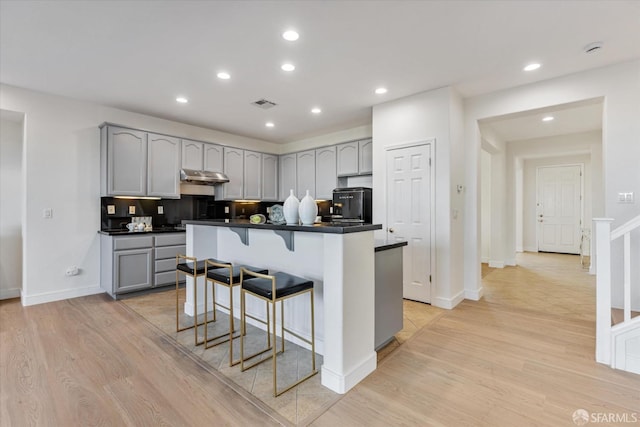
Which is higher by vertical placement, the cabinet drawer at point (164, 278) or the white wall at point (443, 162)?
the white wall at point (443, 162)

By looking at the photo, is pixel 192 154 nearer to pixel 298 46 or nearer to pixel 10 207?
pixel 10 207

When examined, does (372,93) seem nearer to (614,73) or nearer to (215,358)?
(614,73)

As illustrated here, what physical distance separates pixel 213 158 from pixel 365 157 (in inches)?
106

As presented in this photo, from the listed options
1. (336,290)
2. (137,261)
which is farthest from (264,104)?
(336,290)

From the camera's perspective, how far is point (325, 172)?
18.4 feet

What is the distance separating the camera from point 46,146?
375 centimetres

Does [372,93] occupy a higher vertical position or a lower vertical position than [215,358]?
higher

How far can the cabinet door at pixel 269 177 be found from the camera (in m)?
6.11

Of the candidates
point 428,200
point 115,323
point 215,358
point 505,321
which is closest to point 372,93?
point 428,200

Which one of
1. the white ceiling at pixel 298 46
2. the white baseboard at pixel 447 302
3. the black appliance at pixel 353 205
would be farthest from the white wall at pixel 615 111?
the black appliance at pixel 353 205

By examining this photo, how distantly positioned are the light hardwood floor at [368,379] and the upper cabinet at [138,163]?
1.80 meters

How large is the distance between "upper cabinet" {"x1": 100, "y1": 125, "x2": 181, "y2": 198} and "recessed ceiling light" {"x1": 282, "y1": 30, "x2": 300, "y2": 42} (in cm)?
294

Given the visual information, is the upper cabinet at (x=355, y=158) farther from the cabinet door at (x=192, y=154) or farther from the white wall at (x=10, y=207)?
the white wall at (x=10, y=207)

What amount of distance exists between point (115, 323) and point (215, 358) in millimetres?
1479
